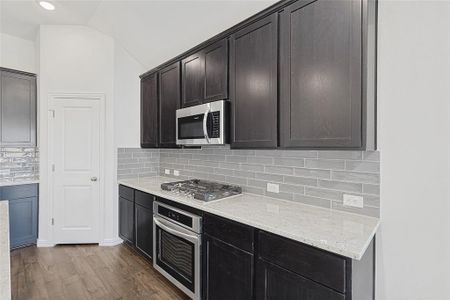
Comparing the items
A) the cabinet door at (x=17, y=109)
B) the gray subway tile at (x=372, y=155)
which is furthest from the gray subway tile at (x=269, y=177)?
the cabinet door at (x=17, y=109)

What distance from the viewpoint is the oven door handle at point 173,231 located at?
6.85ft

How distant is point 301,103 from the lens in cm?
170

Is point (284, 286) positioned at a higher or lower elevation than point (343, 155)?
lower

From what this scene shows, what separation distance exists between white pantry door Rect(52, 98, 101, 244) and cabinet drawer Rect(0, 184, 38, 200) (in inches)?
11.9

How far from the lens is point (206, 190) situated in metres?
2.43

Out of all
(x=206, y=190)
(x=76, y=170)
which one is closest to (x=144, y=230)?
(x=206, y=190)

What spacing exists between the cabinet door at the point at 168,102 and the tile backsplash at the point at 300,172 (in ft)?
1.32

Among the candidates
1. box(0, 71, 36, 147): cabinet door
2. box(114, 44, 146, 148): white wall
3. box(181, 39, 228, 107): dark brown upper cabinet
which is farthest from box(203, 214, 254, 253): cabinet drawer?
box(0, 71, 36, 147): cabinet door

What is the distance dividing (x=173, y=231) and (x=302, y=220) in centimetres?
125

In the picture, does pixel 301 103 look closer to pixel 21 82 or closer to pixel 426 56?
pixel 426 56

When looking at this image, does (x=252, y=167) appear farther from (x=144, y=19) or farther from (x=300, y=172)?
(x=144, y=19)

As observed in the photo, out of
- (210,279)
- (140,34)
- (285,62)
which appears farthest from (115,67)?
(210,279)

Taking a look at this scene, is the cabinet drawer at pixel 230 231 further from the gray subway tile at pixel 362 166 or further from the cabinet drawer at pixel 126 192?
the cabinet drawer at pixel 126 192

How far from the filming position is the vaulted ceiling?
2.27m
